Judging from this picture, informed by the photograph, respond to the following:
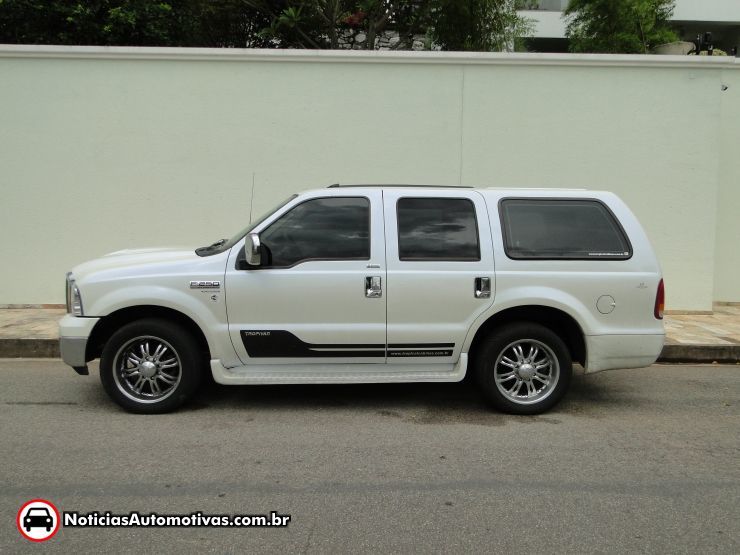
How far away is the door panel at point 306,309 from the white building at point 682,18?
22.8 meters

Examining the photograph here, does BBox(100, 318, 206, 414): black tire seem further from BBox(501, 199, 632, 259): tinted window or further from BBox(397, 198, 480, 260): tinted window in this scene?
BBox(501, 199, 632, 259): tinted window

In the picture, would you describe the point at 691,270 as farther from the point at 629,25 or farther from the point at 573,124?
the point at 629,25

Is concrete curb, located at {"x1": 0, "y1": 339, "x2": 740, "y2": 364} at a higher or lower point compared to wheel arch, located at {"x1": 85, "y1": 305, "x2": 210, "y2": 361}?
lower

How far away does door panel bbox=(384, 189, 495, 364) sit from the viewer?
5488 millimetres

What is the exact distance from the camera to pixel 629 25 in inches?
586

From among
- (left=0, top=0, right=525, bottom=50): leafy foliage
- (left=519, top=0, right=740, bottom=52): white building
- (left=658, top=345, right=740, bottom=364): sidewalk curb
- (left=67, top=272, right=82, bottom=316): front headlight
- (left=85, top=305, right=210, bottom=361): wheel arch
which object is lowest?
(left=658, top=345, right=740, bottom=364): sidewalk curb

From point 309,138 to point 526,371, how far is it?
5.49 m

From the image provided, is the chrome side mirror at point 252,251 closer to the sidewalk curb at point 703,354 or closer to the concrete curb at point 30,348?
the concrete curb at point 30,348

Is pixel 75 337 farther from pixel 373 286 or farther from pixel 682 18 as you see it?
pixel 682 18

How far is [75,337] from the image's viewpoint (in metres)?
5.45

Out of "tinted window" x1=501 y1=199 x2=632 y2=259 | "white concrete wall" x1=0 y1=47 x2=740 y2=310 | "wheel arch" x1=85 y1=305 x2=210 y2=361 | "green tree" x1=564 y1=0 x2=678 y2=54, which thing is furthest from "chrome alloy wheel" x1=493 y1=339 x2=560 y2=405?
"green tree" x1=564 y1=0 x2=678 y2=54

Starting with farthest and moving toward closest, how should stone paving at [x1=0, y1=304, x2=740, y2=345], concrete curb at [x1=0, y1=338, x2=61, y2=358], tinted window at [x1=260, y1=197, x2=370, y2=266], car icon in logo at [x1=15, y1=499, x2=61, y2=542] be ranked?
1. stone paving at [x1=0, y1=304, x2=740, y2=345]
2. concrete curb at [x1=0, y1=338, x2=61, y2=358]
3. tinted window at [x1=260, y1=197, x2=370, y2=266]
4. car icon in logo at [x1=15, y1=499, x2=61, y2=542]

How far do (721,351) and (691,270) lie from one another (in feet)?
7.61

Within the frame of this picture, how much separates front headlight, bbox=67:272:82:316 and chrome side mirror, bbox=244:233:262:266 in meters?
1.46
